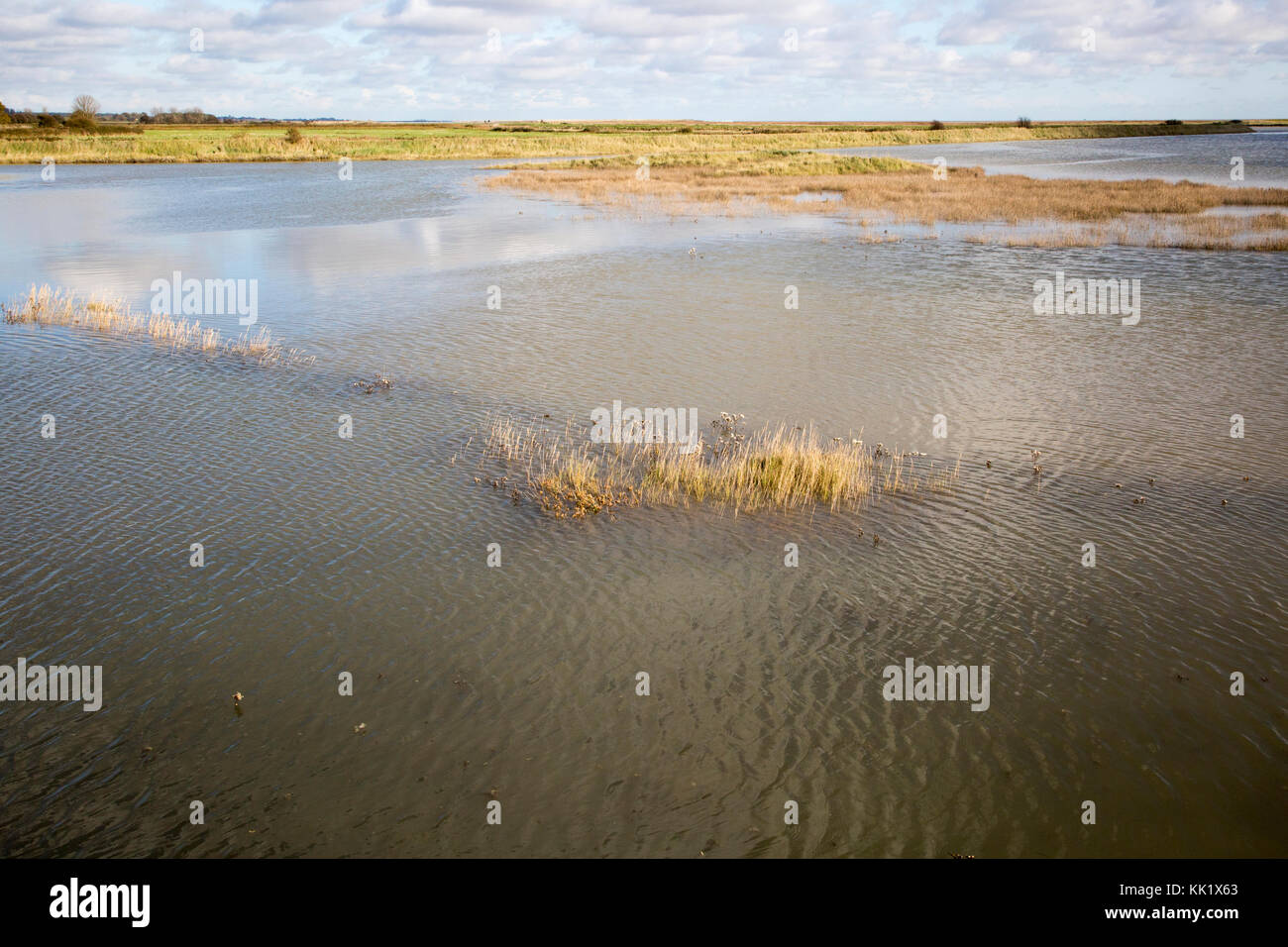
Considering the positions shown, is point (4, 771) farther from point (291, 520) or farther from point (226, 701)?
point (291, 520)

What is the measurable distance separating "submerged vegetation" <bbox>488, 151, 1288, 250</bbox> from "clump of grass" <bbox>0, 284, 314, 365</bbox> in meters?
30.2

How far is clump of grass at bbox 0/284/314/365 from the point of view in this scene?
20.1 m

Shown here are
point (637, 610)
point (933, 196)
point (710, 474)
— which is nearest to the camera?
point (637, 610)

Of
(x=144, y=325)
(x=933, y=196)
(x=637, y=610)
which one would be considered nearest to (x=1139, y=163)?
(x=933, y=196)

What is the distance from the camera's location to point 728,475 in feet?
42.6

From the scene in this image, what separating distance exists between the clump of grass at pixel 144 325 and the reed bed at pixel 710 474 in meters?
8.67

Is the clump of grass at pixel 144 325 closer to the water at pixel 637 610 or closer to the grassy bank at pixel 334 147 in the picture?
the water at pixel 637 610

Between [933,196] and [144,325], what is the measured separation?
4280cm

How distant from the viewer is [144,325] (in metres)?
22.2

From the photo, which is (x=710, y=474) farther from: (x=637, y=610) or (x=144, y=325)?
(x=144, y=325)

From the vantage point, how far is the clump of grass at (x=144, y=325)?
20062mm

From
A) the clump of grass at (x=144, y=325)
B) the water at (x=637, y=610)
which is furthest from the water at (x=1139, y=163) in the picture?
the clump of grass at (x=144, y=325)

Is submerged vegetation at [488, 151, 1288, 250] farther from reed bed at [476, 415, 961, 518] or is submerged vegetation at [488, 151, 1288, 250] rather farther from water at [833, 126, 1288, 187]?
reed bed at [476, 415, 961, 518]
